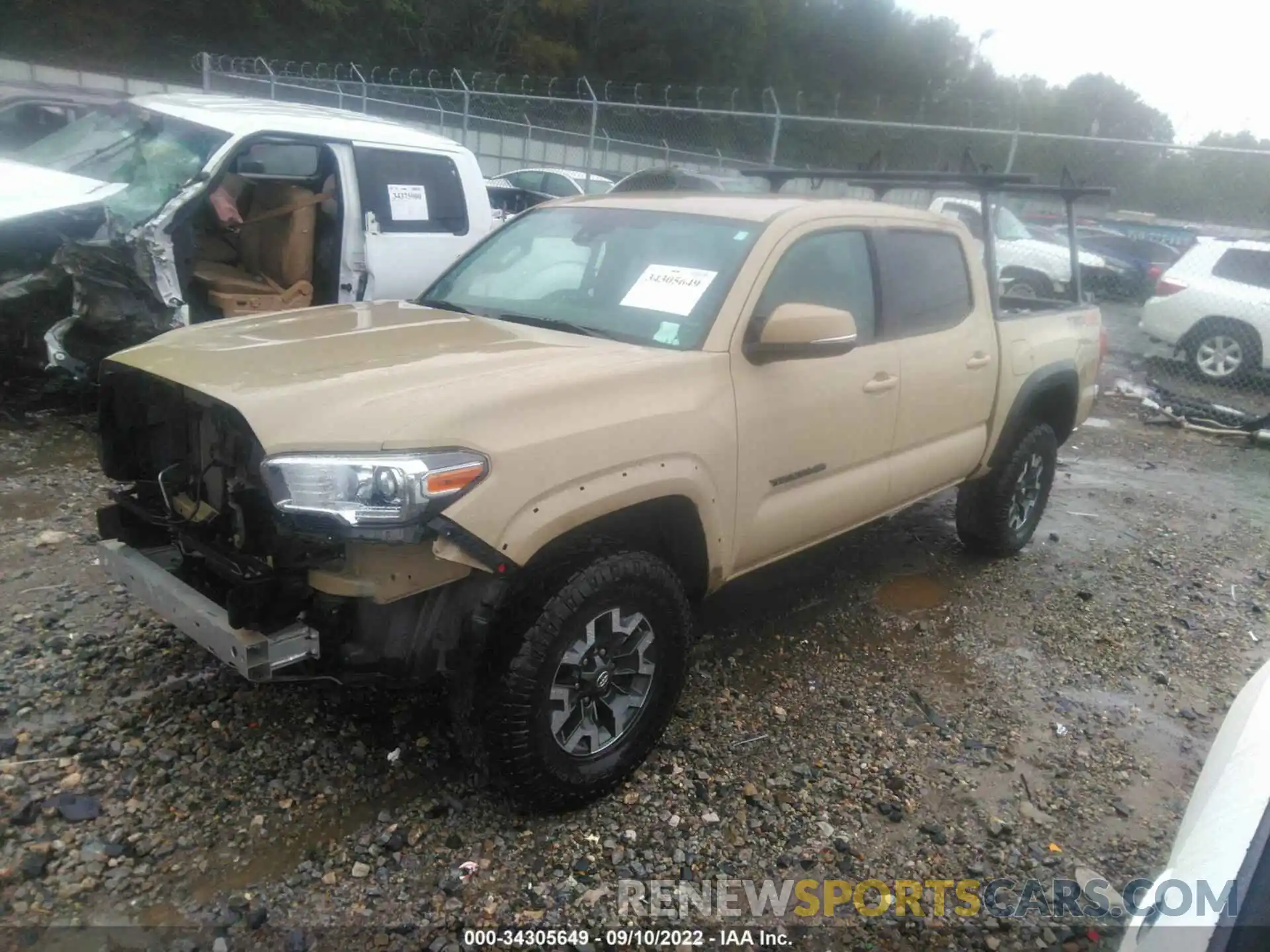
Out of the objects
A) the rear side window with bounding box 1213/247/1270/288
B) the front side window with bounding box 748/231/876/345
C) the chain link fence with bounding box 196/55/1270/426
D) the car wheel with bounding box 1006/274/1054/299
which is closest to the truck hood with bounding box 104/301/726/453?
the front side window with bounding box 748/231/876/345

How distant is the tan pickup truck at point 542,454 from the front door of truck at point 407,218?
2315 millimetres

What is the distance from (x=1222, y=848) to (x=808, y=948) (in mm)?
1108

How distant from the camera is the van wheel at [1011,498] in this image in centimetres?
471

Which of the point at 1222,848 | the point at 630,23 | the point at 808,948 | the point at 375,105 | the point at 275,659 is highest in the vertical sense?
the point at 630,23

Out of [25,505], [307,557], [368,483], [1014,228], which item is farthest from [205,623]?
[1014,228]

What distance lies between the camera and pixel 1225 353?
9.98m

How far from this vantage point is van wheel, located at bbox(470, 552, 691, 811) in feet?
7.98

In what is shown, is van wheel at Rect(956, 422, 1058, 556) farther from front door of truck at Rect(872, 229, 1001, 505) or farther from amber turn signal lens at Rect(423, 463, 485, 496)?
amber turn signal lens at Rect(423, 463, 485, 496)

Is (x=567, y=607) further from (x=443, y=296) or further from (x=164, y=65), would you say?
(x=164, y=65)

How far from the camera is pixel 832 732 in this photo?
329 centimetres

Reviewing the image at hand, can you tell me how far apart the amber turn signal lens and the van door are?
154 inches

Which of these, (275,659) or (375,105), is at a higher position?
(375,105)

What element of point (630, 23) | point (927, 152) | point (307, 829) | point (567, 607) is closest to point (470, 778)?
point (307, 829)

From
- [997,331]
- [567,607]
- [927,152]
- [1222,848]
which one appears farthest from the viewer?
[927,152]
